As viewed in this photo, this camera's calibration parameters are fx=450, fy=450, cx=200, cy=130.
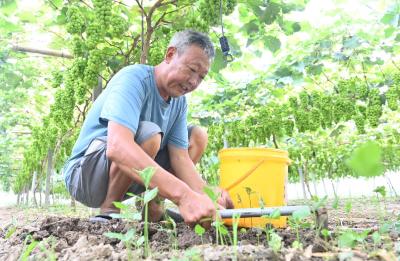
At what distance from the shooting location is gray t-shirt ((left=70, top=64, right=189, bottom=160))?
2.12 metres

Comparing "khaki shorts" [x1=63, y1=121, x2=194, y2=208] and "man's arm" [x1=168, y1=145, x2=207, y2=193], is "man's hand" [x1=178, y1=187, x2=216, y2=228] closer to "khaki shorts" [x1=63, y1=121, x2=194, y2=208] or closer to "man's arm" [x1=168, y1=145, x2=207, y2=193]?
"khaki shorts" [x1=63, y1=121, x2=194, y2=208]

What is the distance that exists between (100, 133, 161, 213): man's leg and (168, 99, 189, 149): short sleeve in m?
0.39

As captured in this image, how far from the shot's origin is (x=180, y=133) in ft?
9.04

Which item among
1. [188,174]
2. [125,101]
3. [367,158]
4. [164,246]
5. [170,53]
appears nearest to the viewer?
[367,158]

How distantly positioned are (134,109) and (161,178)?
513 millimetres

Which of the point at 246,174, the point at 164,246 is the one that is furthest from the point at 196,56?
the point at 164,246

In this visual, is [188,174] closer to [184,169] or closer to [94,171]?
[184,169]

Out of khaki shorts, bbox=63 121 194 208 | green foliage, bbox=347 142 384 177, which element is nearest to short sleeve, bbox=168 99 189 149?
khaki shorts, bbox=63 121 194 208

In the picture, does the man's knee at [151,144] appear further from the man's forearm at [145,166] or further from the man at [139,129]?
the man's forearm at [145,166]

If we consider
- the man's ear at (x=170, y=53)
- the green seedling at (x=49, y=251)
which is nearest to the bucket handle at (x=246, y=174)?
the man's ear at (x=170, y=53)

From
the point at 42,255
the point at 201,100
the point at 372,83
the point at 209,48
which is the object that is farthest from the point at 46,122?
the point at 42,255

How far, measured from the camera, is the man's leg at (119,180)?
225cm

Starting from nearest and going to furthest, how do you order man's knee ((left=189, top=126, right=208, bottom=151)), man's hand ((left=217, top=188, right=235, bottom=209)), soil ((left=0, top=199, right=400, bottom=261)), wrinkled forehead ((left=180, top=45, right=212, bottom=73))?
soil ((left=0, top=199, right=400, bottom=261)) → man's hand ((left=217, top=188, right=235, bottom=209)) → wrinkled forehead ((left=180, top=45, right=212, bottom=73)) → man's knee ((left=189, top=126, right=208, bottom=151))

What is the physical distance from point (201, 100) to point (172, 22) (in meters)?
3.99
